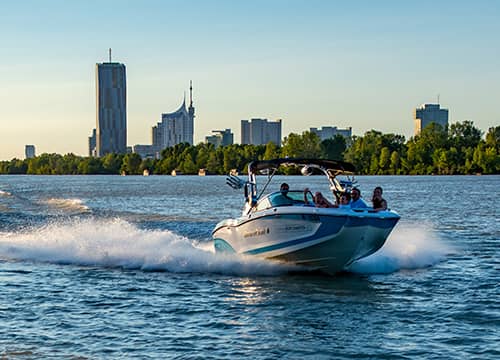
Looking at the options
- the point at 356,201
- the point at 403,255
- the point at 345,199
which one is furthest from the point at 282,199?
the point at 403,255

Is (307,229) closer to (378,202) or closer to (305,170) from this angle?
(378,202)

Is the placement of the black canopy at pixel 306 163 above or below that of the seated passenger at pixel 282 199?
above

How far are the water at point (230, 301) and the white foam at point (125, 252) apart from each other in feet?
0.14

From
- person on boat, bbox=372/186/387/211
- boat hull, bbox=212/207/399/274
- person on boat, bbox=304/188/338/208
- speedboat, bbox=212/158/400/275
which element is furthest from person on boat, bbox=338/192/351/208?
boat hull, bbox=212/207/399/274

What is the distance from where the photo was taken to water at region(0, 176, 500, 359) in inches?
567

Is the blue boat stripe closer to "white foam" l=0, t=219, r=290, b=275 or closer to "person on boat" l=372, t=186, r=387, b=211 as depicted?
"white foam" l=0, t=219, r=290, b=275

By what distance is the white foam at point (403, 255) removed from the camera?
23219 millimetres

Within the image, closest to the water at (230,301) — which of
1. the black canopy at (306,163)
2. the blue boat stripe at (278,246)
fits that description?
the blue boat stripe at (278,246)

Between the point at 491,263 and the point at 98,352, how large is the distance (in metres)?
14.4

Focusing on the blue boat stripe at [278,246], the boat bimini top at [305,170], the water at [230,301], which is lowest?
the water at [230,301]

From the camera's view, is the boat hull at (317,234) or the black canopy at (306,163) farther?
the black canopy at (306,163)

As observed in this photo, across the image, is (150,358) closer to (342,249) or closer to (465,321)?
(465,321)

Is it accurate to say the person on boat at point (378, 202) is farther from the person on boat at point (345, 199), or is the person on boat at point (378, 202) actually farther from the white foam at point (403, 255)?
the white foam at point (403, 255)

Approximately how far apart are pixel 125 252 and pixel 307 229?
7623 millimetres
